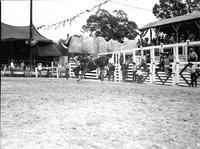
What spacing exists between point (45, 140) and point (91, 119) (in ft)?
5.36

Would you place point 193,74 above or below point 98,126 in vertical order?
above

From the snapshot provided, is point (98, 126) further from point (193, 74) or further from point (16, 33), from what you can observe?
point (16, 33)

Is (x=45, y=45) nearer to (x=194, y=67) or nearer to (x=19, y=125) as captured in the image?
(x=194, y=67)

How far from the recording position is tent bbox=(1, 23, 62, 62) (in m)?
35.8

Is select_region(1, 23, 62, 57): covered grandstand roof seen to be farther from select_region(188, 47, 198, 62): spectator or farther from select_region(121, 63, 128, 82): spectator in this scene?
select_region(188, 47, 198, 62): spectator

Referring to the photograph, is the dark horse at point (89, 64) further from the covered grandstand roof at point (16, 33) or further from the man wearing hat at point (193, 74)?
the covered grandstand roof at point (16, 33)

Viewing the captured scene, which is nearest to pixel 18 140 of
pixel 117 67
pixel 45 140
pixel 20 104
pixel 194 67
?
pixel 45 140

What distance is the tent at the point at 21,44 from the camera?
3581 centimetres

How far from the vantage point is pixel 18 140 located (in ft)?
14.2

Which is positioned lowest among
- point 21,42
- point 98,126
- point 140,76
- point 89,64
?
point 98,126

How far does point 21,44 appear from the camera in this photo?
122ft

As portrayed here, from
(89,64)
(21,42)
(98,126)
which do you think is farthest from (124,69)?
(98,126)

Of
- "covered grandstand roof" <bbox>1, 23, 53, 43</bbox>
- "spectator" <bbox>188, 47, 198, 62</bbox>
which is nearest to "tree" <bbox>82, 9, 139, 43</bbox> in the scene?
"covered grandstand roof" <bbox>1, 23, 53, 43</bbox>

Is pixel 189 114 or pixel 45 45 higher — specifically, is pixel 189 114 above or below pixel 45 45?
below
